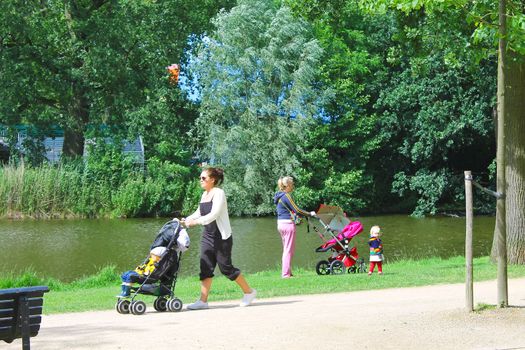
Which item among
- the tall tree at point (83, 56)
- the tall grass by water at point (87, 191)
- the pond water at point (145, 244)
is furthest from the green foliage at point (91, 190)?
the tall tree at point (83, 56)

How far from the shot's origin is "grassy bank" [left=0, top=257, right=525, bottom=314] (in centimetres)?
1345

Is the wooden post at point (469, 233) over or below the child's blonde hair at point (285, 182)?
below

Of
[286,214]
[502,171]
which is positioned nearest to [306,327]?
[502,171]

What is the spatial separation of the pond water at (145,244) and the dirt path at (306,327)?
9.24 metres

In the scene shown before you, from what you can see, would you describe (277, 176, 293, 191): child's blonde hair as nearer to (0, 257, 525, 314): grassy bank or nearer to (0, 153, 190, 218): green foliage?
(0, 257, 525, 314): grassy bank

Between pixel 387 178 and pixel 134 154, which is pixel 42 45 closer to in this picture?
pixel 134 154

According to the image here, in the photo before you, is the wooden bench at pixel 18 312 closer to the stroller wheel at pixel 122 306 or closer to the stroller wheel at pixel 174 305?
the stroller wheel at pixel 122 306

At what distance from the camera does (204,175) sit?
38.9 ft

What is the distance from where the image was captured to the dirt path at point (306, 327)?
353 inches

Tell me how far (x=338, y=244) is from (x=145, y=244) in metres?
11.0

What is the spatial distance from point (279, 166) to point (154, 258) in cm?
3246

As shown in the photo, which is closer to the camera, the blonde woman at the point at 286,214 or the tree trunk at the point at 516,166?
the blonde woman at the point at 286,214

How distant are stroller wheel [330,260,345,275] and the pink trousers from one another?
132cm

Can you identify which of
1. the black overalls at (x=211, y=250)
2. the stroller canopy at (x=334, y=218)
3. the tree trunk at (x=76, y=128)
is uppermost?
the tree trunk at (x=76, y=128)
